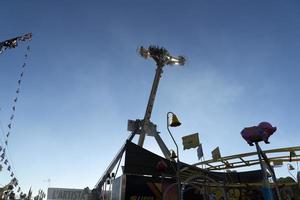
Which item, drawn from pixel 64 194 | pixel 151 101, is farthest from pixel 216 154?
pixel 64 194

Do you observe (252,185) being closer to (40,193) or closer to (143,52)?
(143,52)

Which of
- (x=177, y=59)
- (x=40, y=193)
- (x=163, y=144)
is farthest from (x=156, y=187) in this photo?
(x=40, y=193)

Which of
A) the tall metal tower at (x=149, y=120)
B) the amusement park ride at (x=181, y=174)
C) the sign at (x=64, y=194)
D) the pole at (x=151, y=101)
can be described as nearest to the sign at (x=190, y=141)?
the amusement park ride at (x=181, y=174)

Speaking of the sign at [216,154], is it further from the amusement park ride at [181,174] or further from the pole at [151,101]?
the pole at [151,101]

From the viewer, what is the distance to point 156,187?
19.7 meters

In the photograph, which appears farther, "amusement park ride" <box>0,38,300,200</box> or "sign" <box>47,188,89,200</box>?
"sign" <box>47,188,89,200</box>

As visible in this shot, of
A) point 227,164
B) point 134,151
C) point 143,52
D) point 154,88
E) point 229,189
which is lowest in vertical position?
point 229,189

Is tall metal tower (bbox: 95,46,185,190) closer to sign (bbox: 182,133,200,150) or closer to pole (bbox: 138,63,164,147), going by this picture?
pole (bbox: 138,63,164,147)

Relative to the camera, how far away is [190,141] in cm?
1120

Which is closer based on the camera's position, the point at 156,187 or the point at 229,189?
the point at 229,189

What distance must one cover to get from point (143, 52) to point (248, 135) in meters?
35.6

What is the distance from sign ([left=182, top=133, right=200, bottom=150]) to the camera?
36.0 feet

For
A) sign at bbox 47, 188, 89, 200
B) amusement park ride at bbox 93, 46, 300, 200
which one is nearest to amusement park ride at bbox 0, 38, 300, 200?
amusement park ride at bbox 93, 46, 300, 200

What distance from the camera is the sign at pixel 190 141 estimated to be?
10984 millimetres
